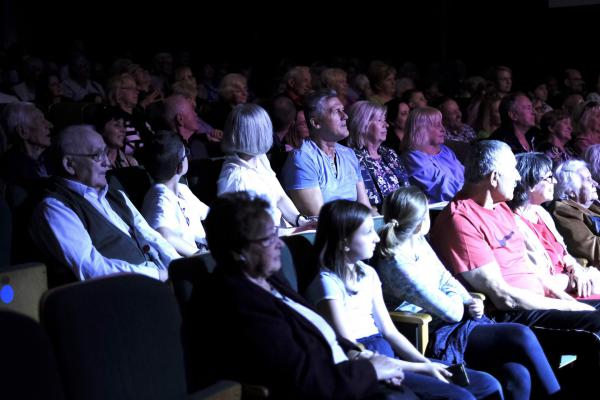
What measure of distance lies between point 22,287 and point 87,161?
0.78 m

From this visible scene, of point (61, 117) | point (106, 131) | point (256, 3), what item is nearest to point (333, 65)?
point (256, 3)

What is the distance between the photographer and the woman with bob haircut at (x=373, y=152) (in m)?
4.95

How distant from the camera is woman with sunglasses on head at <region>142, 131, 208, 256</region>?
3662mm

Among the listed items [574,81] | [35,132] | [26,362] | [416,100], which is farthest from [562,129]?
[26,362]

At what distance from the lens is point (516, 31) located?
1170cm

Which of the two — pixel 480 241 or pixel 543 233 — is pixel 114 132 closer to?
pixel 480 241

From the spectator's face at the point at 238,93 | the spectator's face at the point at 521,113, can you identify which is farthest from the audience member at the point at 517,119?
the spectator's face at the point at 238,93

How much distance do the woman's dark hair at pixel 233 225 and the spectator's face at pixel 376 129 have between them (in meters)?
2.65

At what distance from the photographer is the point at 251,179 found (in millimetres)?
4141

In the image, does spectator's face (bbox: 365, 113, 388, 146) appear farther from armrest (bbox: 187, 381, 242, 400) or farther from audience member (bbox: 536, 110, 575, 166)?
armrest (bbox: 187, 381, 242, 400)

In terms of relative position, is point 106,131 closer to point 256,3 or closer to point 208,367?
point 208,367

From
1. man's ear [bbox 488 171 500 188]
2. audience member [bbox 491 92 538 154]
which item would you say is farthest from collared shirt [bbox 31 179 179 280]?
audience member [bbox 491 92 538 154]

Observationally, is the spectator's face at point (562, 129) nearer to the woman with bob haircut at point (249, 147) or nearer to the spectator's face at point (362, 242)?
the woman with bob haircut at point (249, 147)

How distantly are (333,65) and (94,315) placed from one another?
7530mm
